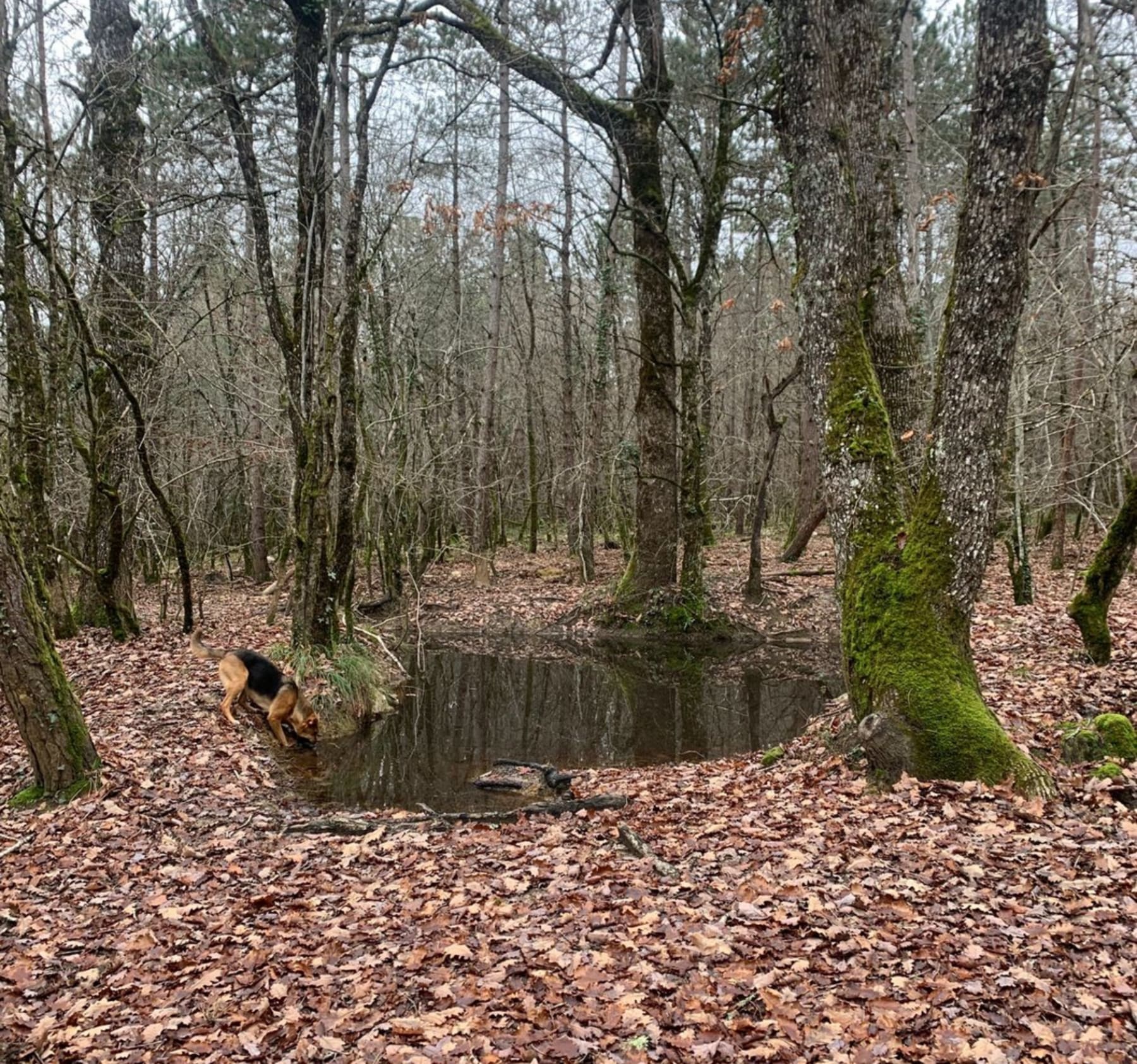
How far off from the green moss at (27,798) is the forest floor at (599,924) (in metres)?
0.15

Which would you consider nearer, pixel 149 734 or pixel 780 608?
pixel 149 734

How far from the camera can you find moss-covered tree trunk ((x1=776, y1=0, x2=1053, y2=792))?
5352 mm

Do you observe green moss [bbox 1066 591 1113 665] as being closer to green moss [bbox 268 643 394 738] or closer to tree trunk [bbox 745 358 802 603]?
tree trunk [bbox 745 358 802 603]

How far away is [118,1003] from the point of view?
382 cm

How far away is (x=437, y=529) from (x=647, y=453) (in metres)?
9.33

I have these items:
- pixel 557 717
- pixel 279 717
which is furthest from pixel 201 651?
pixel 557 717

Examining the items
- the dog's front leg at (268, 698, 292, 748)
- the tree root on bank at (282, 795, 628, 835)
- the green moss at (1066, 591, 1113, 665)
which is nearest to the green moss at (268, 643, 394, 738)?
the dog's front leg at (268, 698, 292, 748)

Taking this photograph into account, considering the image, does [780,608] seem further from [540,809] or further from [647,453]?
[540,809]

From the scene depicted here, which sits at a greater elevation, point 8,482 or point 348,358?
point 348,358

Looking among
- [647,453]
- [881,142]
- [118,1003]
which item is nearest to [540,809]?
[118,1003]

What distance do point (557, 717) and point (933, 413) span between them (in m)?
6.48

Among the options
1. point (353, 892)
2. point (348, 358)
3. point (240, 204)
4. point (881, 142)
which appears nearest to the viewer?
point (353, 892)

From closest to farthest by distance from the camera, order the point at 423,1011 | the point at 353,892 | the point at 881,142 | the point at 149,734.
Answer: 1. the point at 423,1011
2. the point at 353,892
3. the point at 149,734
4. the point at 881,142

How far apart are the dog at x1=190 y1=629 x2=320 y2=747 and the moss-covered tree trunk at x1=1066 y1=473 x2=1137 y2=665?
325 inches
